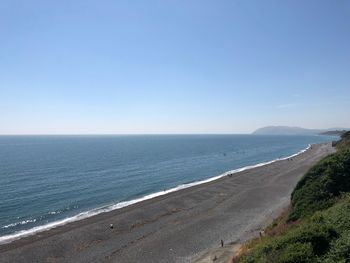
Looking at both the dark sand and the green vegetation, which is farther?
the dark sand

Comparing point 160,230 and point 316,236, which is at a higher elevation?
point 316,236

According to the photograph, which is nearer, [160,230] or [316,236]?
[316,236]

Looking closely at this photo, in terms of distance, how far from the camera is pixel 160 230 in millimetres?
34812

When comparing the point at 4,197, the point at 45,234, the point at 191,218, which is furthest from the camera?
the point at 4,197

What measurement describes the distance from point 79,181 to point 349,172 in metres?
54.3

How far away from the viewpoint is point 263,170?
7938 cm

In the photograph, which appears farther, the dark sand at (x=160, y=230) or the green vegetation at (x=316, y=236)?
the dark sand at (x=160, y=230)

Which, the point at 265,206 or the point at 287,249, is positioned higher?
the point at 287,249

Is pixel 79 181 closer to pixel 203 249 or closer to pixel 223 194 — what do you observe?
pixel 223 194

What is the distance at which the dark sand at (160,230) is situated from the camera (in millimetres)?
28781

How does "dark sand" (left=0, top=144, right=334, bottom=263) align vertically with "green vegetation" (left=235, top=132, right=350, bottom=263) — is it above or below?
below

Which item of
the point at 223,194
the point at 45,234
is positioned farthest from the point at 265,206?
the point at 45,234

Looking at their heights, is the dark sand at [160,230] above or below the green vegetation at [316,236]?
below

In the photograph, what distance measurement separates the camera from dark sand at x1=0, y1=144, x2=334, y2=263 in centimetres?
2878
